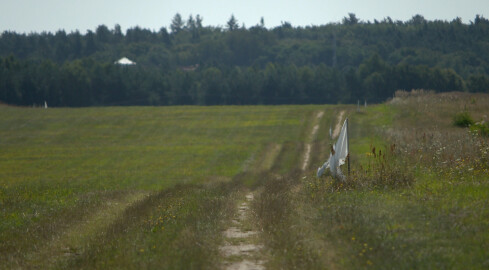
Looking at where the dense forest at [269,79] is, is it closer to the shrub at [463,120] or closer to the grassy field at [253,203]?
the grassy field at [253,203]

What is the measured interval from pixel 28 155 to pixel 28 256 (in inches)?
1093

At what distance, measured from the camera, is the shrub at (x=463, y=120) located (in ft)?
117

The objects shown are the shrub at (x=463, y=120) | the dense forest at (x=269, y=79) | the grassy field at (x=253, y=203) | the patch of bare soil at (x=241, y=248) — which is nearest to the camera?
the grassy field at (x=253, y=203)

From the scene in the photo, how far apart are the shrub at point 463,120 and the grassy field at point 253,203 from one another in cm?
50

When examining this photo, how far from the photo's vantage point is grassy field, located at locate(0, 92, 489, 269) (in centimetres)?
1141

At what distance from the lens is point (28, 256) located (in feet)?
41.0

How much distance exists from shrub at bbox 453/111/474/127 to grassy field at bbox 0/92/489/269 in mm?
496

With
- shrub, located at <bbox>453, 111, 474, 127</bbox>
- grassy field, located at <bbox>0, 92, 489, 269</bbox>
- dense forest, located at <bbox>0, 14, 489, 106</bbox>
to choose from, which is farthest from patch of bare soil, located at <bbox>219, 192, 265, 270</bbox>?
dense forest, located at <bbox>0, 14, 489, 106</bbox>

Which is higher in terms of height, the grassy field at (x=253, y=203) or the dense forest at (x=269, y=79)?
the dense forest at (x=269, y=79)

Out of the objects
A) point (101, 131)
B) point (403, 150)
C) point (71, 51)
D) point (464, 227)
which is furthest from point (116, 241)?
point (71, 51)

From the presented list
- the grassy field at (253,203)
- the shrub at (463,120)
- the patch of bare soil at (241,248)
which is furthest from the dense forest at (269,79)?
the patch of bare soil at (241,248)

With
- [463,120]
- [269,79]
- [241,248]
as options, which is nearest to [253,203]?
[241,248]

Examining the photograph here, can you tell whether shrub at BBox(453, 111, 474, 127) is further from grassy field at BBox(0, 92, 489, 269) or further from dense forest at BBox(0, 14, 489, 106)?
dense forest at BBox(0, 14, 489, 106)

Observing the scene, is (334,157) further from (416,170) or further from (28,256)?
(28,256)
